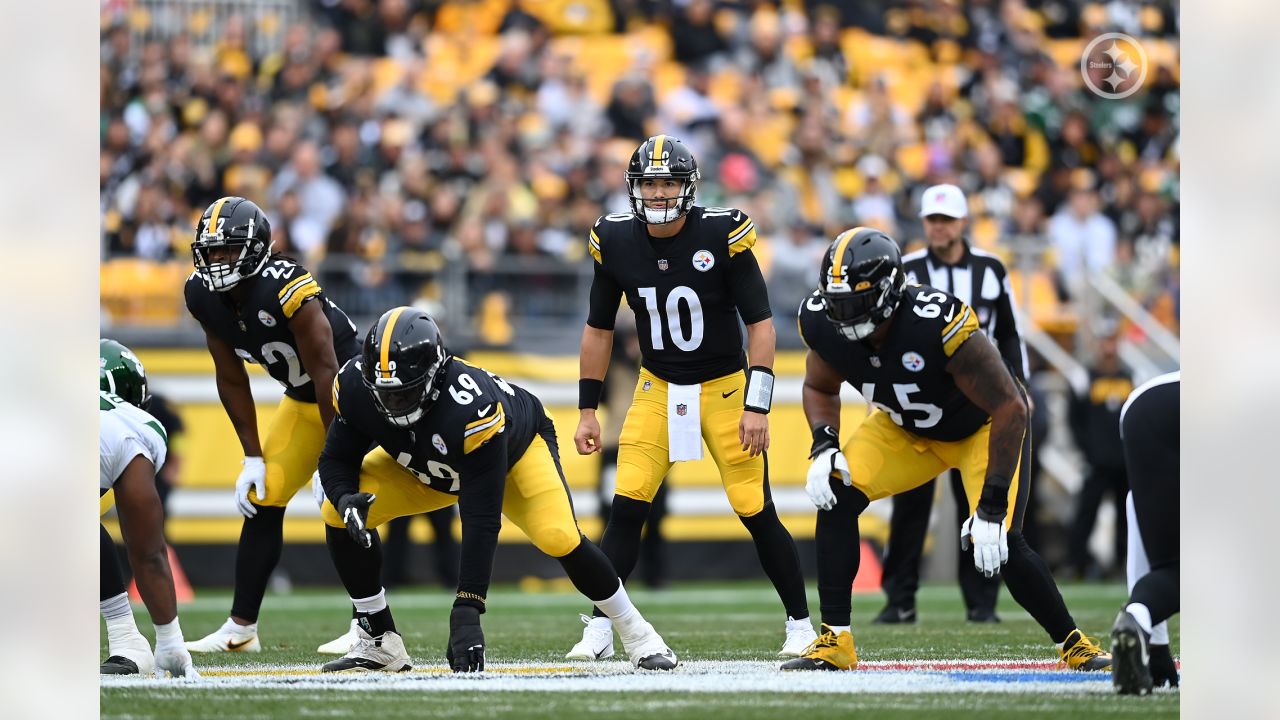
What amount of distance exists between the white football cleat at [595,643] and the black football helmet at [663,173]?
5.14ft

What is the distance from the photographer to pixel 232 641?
6965 mm

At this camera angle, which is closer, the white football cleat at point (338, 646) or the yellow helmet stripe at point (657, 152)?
the yellow helmet stripe at point (657, 152)

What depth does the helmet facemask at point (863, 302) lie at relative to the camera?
18.5 ft

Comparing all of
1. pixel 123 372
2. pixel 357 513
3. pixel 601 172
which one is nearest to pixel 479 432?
pixel 357 513

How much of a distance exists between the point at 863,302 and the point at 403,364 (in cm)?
157

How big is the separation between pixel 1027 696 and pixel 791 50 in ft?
40.3

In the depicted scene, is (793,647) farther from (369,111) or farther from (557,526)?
(369,111)

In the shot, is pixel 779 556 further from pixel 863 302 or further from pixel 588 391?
pixel 863 302

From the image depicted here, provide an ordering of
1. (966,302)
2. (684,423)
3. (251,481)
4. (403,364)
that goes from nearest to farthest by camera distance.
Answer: (403,364)
(684,423)
(251,481)
(966,302)

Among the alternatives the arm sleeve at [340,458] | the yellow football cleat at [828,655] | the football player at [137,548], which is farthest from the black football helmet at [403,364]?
the yellow football cleat at [828,655]

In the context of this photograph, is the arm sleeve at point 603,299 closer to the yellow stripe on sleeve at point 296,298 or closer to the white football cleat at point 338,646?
the yellow stripe on sleeve at point 296,298

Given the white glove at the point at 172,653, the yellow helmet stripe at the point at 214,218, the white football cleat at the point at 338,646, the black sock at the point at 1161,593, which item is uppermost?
the yellow helmet stripe at the point at 214,218
